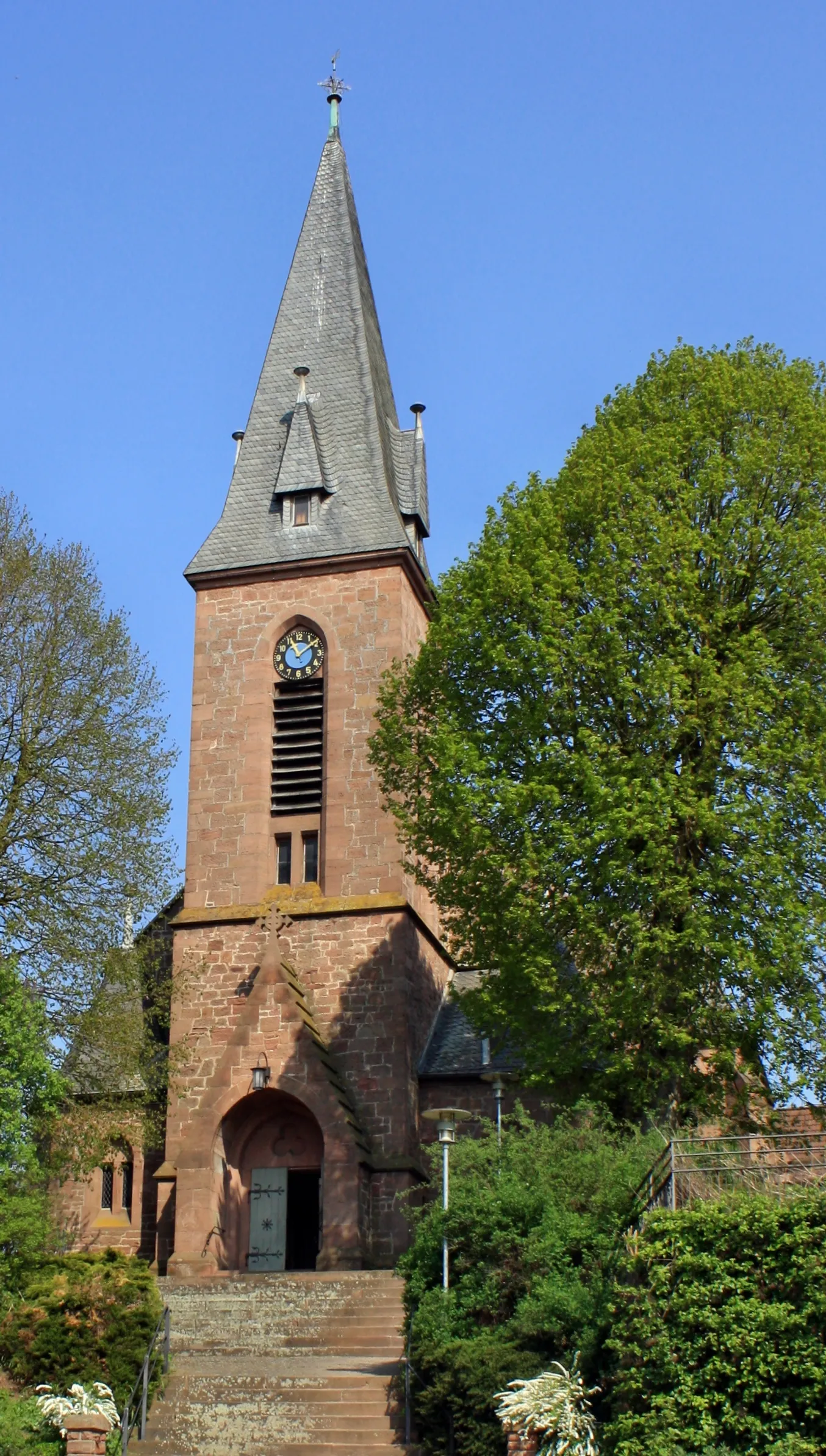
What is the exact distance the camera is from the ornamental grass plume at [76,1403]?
17.2 m

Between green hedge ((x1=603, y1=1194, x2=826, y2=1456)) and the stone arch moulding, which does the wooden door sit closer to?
the stone arch moulding

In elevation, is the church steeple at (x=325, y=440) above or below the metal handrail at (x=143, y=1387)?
above

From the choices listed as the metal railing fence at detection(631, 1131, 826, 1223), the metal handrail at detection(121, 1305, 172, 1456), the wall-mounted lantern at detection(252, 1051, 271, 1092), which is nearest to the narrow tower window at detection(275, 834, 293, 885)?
the wall-mounted lantern at detection(252, 1051, 271, 1092)

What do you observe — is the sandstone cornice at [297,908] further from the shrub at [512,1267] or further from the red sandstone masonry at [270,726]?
the shrub at [512,1267]

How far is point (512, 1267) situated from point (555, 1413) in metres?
2.84

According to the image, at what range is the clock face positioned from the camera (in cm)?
2911

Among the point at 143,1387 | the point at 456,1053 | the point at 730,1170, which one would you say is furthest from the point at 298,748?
the point at 730,1170

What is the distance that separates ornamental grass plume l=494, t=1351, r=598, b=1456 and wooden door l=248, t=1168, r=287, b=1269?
10.4 meters

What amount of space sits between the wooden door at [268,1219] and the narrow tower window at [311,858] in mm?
4841

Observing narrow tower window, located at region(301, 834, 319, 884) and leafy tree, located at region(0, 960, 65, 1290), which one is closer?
leafy tree, located at region(0, 960, 65, 1290)

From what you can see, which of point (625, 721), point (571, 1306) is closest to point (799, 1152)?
point (571, 1306)

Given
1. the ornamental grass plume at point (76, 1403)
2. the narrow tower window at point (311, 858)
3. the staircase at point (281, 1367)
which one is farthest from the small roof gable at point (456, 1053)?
the ornamental grass plume at point (76, 1403)

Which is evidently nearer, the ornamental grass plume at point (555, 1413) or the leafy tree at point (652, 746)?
the ornamental grass plume at point (555, 1413)

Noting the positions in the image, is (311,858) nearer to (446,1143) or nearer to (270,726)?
(270,726)
